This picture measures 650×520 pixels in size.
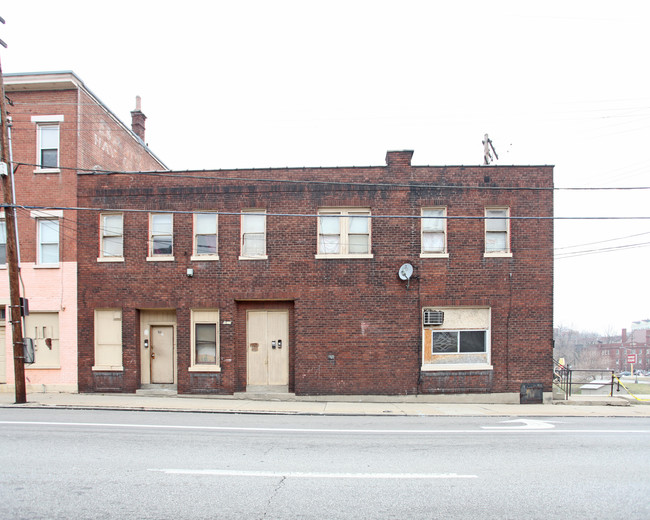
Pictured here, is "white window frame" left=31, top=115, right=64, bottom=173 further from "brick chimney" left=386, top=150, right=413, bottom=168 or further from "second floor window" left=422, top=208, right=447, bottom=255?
"second floor window" left=422, top=208, right=447, bottom=255

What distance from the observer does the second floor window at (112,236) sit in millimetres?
15430

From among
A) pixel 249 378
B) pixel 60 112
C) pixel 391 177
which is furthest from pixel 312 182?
pixel 60 112

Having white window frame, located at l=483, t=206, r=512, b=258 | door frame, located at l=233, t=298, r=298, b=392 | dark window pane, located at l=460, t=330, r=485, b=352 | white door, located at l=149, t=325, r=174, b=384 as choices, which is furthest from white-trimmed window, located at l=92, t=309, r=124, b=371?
white window frame, located at l=483, t=206, r=512, b=258

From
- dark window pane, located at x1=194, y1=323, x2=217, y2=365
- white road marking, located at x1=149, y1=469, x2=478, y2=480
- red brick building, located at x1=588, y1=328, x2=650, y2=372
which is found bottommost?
red brick building, located at x1=588, y1=328, x2=650, y2=372

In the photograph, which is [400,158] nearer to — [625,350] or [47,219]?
[47,219]

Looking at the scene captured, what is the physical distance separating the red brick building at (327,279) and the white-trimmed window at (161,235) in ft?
0.14

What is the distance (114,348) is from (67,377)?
1608mm

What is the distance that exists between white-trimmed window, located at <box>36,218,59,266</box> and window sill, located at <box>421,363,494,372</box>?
38.7 feet

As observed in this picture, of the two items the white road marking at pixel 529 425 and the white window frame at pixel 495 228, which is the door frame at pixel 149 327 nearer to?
the white road marking at pixel 529 425

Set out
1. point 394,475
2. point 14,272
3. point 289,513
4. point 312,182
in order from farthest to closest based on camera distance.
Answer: point 312,182, point 14,272, point 394,475, point 289,513

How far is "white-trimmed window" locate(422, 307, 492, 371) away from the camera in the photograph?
14.8 meters

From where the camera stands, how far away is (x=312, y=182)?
14703 millimetres

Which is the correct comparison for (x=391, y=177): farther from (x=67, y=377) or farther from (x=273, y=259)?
(x=67, y=377)

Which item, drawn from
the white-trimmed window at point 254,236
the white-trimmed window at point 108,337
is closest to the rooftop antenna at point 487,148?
the white-trimmed window at point 254,236
